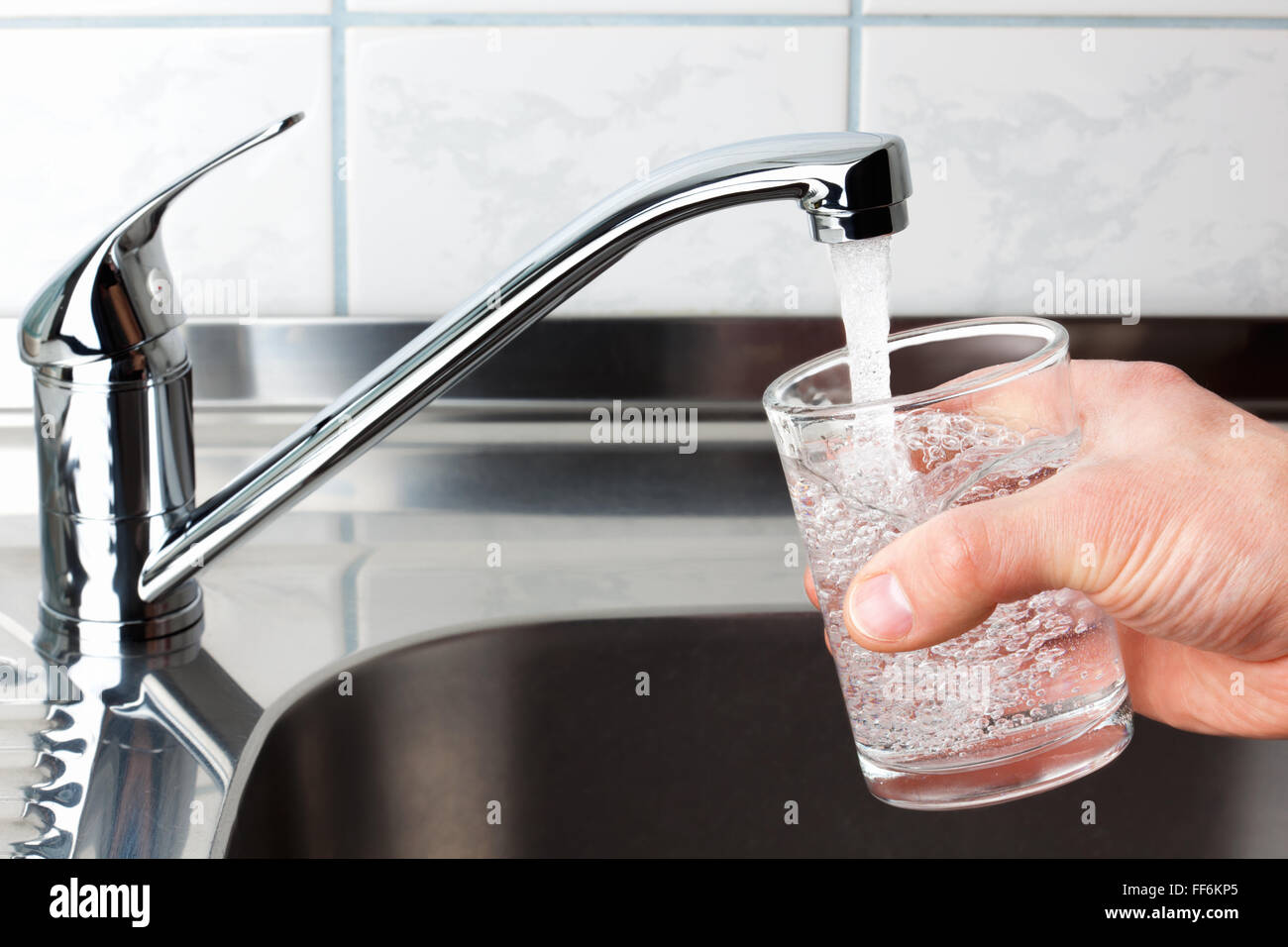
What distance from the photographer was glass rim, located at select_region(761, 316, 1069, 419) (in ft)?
1.16

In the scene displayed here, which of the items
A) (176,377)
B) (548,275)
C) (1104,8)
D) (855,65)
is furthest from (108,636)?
(1104,8)

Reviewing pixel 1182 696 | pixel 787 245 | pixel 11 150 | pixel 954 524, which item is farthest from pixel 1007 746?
pixel 11 150

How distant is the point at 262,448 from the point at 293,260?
111mm

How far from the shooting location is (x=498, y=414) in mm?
731

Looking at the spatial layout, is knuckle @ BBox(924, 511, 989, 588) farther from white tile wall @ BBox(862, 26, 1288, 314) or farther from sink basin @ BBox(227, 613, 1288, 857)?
white tile wall @ BBox(862, 26, 1288, 314)

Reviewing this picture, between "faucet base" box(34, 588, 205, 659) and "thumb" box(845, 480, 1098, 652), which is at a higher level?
"thumb" box(845, 480, 1098, 652)

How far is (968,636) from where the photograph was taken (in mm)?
396

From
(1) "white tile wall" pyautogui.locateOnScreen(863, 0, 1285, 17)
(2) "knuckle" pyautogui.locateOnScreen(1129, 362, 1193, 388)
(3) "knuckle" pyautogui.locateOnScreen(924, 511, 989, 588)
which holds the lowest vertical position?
(3) "knuckle" pyautogui.locateOnScreen(924, 511, 989, 588)

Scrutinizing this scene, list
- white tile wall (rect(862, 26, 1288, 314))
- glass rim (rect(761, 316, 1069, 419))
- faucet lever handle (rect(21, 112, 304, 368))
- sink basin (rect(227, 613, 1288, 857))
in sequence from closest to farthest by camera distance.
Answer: glass rim (rect(761, 316, 1069, 419)), faucet lever handle (rect(21, 112, 304, 368)), sink basin (rect(227, 613, 1288, 857)), white tile wall (rect(862, 26, 1288, 314))

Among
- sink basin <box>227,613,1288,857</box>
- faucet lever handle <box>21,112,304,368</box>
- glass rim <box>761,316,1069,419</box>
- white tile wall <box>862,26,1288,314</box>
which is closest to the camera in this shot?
glass rim <box>761,316,1069,419</box>

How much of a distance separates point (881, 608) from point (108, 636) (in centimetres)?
34

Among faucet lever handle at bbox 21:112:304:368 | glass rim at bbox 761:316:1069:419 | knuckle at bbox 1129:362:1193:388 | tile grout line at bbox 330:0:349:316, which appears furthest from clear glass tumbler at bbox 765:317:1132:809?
tile grout line at bbox 330:0:349:316
